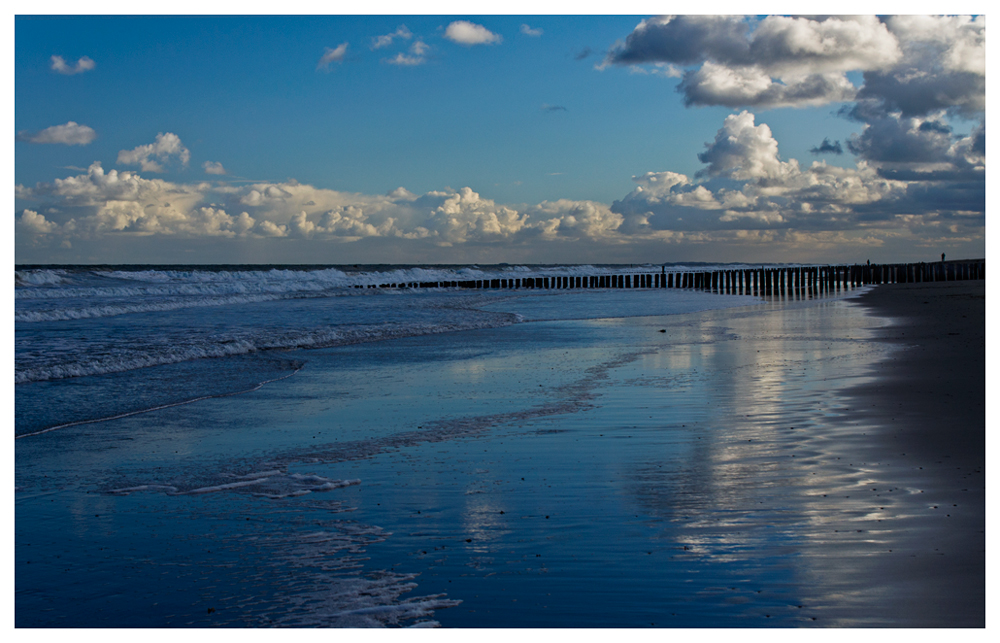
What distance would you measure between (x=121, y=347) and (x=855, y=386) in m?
15.2

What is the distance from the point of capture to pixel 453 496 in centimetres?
553

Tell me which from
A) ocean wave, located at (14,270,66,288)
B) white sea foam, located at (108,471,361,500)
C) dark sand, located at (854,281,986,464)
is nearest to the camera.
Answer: white sea foam, located at (108,471,361,500)

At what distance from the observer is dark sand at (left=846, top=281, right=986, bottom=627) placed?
3744mm

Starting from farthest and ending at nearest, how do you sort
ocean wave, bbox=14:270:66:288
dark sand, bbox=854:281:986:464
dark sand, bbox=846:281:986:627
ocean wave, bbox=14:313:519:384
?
ocean wave, bbox=14:270:66:288, ocean wave, bbox=14:313:519:384, dark sand, bbox=854:281:986:464, dark sand, bbox=846:281:986:627

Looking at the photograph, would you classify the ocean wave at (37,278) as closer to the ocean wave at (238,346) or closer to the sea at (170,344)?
the sea at (170,344)

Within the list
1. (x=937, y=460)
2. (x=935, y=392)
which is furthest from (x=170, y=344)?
(x=937, y=460)

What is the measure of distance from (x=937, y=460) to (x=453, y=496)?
14.0 ft

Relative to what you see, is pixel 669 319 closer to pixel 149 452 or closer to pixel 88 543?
pixel 149 452

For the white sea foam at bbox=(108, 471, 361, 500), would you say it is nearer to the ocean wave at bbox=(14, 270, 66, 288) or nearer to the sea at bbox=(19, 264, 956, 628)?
the sea at bbox=(19, 264, 956, 628)

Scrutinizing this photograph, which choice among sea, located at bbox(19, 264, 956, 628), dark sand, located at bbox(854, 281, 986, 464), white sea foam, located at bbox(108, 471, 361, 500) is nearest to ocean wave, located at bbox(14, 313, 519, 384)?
sea, located at bbox(19, 264, 956, 628)

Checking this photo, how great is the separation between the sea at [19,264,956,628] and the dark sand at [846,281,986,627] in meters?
0.21

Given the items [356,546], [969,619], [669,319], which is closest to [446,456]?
[356,546]

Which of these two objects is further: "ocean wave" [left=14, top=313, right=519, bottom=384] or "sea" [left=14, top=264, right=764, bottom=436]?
"ocean wave" [left=14, top=313, right=519, bottom=384]

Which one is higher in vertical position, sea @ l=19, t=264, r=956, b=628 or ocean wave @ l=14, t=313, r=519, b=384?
ocean wave @ l=14, t=313, r=519, b=384
